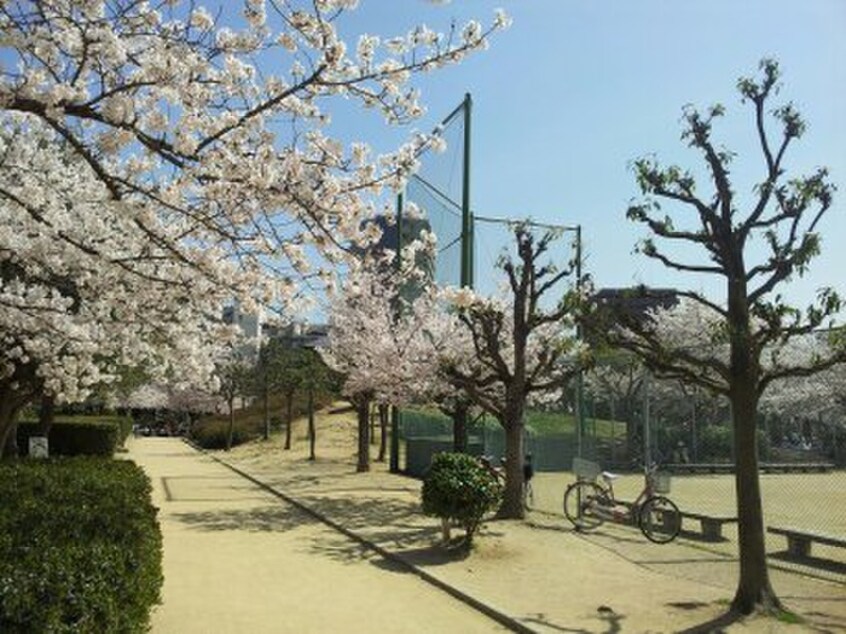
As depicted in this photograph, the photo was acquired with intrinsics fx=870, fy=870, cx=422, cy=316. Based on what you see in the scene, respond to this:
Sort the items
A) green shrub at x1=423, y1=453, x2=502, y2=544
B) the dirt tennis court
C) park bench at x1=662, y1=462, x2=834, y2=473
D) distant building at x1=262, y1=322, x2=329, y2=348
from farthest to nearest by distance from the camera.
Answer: park bench at x1=662, y1=462, x2=834, y2=473, the dirt tennis court, green shrub at x1=423, y1=453, x2=502, y2=544, distant building at x1=262, y1=322, x2=329, y2=348

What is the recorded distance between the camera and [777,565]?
→ 444 inches

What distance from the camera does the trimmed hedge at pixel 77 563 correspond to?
4.68 m

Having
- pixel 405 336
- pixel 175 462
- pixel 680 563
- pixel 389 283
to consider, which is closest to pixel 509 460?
pixel 680 563

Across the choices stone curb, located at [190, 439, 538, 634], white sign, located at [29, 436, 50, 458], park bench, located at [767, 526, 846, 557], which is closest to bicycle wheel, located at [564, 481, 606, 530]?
park bench, located at [767, 526, 846, 557]

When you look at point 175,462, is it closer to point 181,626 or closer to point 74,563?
point 181,626

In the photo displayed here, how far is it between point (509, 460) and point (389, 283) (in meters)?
14.5

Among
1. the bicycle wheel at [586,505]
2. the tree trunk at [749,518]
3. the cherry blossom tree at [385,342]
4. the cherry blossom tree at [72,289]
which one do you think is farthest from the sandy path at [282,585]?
the cherry blossom tree at [385,342]

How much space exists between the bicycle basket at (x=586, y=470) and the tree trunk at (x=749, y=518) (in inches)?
246

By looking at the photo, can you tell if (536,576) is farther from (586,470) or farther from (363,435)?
(363,435)

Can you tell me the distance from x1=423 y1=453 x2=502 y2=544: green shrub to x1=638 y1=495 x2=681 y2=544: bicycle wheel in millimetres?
2562

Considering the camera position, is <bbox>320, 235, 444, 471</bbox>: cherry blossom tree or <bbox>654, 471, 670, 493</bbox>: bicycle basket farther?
<bbox>320, 235, 444, 471</bbox>: cherry blossom tree

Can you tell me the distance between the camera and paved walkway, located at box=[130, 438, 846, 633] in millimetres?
8297

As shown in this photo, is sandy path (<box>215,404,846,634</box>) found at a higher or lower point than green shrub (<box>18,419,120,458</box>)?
lower

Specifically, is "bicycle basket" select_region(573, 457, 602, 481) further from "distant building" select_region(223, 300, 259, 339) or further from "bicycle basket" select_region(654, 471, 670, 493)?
"distant building" select_region(223, 300, 259, 339)
